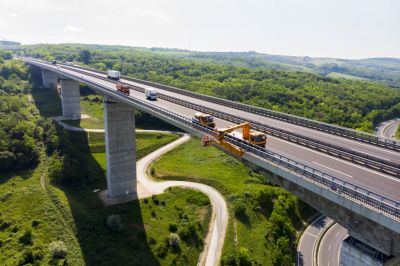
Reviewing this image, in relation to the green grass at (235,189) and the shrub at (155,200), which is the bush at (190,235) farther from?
the shrub at (155,200)

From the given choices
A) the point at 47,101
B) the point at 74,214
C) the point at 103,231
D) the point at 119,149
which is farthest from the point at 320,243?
the point at 47,101

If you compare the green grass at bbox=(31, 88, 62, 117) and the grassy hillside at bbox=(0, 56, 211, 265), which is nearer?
the grassy hillside at bbox=(0, 56, 211, 265)

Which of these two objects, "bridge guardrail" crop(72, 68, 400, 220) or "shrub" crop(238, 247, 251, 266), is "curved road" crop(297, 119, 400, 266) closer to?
"shrub" crop(238, 247, 251, 266)

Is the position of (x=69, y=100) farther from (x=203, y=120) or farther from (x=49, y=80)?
(x=203, y=120)

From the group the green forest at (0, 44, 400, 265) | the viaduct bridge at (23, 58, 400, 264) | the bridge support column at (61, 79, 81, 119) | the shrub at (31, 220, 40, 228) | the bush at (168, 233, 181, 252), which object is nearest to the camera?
the viaduct bridge at (23, 58, 400, 264)

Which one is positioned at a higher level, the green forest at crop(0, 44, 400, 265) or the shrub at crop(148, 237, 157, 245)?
the green forest at crop(0, 44, 400, 265)

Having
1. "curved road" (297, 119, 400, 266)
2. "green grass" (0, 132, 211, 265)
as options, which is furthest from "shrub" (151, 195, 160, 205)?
"curved road" (297, 119, 400, 266)

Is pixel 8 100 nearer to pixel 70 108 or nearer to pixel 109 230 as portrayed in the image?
pixel 70 108
